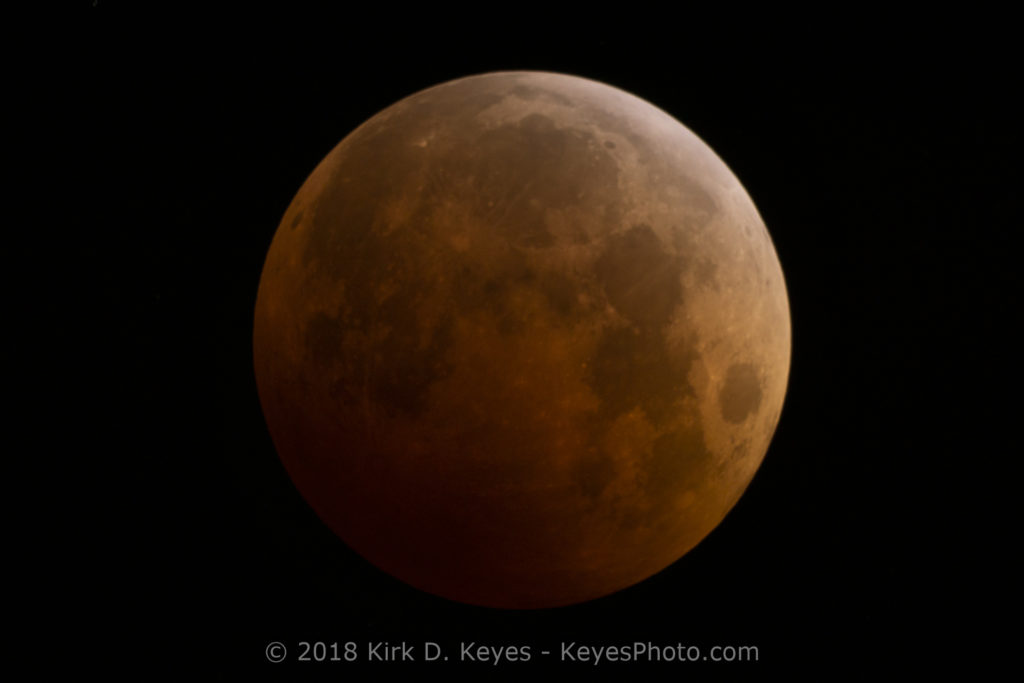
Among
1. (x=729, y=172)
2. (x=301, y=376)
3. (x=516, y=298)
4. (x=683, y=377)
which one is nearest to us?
(x=516, y=298)

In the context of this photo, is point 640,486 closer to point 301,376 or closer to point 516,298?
point 516,298

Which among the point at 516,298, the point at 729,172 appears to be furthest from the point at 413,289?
the point at 729,172

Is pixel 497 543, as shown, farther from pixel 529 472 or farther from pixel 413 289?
pixel 413 289

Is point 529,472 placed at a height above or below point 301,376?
below

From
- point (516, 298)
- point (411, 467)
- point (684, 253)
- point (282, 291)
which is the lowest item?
point (411, 467)

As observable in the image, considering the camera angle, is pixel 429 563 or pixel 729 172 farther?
pixel 729 172

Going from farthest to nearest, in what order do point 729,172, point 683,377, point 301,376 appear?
point 729,172, point 301,376, point 683,377
